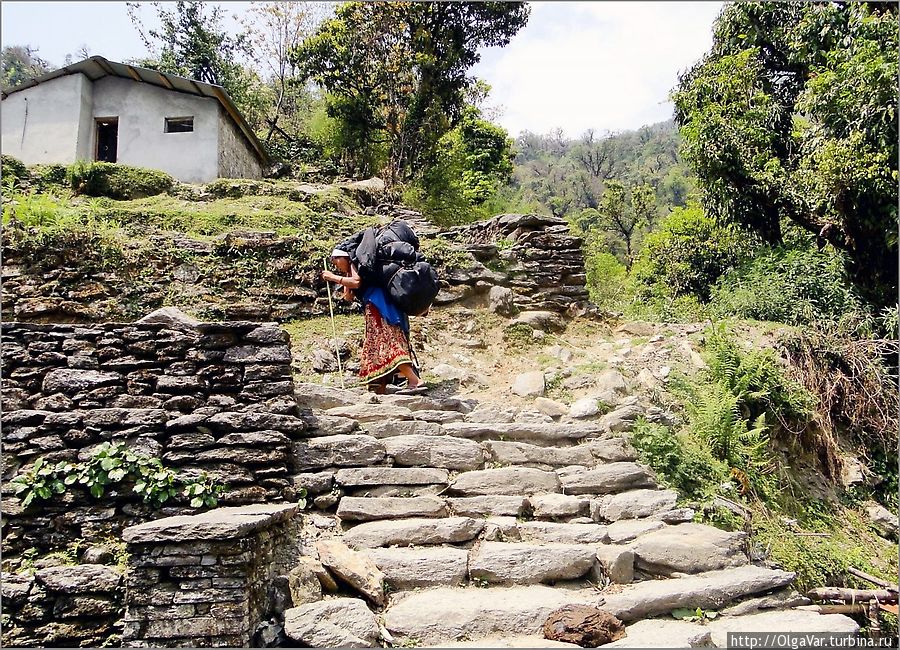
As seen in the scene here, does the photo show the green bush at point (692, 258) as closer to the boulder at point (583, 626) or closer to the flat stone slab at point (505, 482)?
the flat stone slab at point (505, 482)

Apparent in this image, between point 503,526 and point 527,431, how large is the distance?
124cm

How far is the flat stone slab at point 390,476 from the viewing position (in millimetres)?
4484

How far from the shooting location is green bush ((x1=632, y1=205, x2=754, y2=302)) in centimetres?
1289

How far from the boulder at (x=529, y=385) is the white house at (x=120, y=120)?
10812 mm

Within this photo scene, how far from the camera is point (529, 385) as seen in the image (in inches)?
272

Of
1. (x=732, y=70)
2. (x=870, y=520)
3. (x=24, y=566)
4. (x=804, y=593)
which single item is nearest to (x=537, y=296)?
(x=870, y=520)

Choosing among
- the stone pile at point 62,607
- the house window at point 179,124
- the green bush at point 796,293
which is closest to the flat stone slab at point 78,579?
the stone pile at point 62,607

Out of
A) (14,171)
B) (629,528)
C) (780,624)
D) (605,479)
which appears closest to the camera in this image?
(780,624)

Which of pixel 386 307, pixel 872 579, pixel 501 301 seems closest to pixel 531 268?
pixel 501 301

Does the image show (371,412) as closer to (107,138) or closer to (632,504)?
(632,504)

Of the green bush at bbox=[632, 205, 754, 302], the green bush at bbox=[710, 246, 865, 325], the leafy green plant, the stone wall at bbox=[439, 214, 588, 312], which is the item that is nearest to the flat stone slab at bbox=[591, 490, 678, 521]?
the leafy green plant

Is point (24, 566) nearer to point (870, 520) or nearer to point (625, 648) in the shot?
point (625, 648)

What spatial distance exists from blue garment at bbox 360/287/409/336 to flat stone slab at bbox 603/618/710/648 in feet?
11.2

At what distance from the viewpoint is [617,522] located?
469 centimetres
